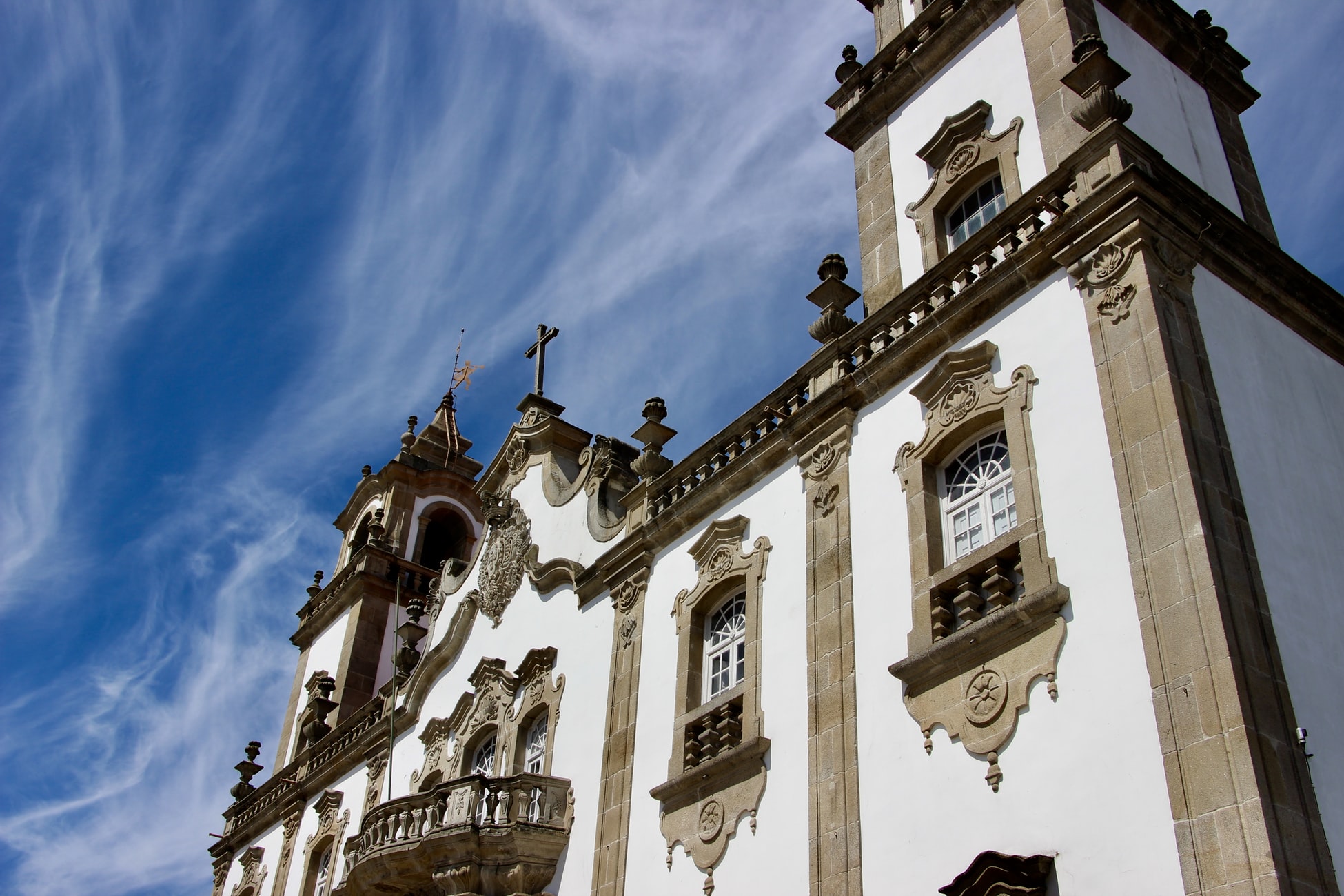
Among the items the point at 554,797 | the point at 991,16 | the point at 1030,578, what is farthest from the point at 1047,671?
the point at 991,16

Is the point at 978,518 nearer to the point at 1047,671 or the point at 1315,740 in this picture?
the point at 1047,671

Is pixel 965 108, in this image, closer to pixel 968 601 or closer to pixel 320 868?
pixel 968 601

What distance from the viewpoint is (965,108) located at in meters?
15.5

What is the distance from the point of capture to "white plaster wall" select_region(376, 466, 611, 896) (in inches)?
616

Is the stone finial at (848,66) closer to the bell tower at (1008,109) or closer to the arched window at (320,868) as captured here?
the bell tower at (1008,109)

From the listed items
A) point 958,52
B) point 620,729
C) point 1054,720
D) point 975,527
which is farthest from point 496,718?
point 958,52

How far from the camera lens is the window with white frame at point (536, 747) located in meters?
17.5

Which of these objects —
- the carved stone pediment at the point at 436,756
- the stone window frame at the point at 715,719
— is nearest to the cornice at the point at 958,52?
the stone window frame at the point at 715,719

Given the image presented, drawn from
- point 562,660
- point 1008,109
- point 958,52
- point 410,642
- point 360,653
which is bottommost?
point 562,660

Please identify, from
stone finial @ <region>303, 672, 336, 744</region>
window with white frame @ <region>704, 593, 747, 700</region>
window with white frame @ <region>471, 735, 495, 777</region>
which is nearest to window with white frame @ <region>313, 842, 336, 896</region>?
stone finial @ <region>303, 672, 336, 744</region>

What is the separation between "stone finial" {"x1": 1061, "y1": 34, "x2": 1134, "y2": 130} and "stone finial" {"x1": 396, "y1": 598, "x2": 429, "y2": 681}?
13995mm

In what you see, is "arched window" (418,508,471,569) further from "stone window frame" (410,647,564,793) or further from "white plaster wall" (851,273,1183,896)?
"white plaster wall" (851,273,1183,896)

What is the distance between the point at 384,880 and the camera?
640 inches

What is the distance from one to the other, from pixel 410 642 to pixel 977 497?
45.0 ft
